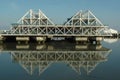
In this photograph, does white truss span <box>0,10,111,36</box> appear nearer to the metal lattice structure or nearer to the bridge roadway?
the bridge roadway

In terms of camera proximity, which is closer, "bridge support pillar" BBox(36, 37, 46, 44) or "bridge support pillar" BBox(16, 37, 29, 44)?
"bridge support pillar" BBox(16, 37, 29, 44)

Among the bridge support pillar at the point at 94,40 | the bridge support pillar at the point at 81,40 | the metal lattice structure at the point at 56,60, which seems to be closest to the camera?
the metal lattice structure at the point at 56,60

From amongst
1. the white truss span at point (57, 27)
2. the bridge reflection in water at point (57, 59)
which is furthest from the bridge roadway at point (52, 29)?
the bridge reflection in water at point (57, 59)

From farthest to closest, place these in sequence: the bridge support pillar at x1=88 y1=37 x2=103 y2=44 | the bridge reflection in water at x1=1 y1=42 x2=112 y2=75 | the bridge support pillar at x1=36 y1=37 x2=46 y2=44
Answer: the bridge support pillar at x1=88 y1=37 x2=103 y2=44 → the bridge support pillar at x1=36 y1=37 x2=46 y2=44 → the bridge reflection in water at x1=1 y1=42 x2=112 y2=75

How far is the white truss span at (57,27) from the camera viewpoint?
2616 inches

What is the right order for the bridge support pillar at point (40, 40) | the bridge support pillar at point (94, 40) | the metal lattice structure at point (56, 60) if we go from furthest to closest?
the bridge support pillar at point (94, 40) < the bridge support pillar at point (40, 40) < the metal lattice structure at point (56, 60)

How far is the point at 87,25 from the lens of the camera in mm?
67188

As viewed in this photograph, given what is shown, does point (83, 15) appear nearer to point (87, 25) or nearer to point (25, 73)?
point (87, 25)

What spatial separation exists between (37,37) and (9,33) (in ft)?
22.2

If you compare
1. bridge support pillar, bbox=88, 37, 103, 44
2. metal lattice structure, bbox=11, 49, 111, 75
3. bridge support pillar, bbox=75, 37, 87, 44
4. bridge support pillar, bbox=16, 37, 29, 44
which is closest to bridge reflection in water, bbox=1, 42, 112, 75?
metal lattice structure, bbox=11, 49, 111, 75

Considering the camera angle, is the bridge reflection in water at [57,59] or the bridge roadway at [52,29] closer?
the bridge reflection in water at [57,59]

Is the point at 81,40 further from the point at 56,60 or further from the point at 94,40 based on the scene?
the point at 56,60

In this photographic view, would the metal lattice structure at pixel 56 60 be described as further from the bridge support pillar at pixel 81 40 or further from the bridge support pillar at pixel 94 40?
the bridge support pillar at pixel 94 40

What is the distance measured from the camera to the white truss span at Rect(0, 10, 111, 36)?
6644 cm
